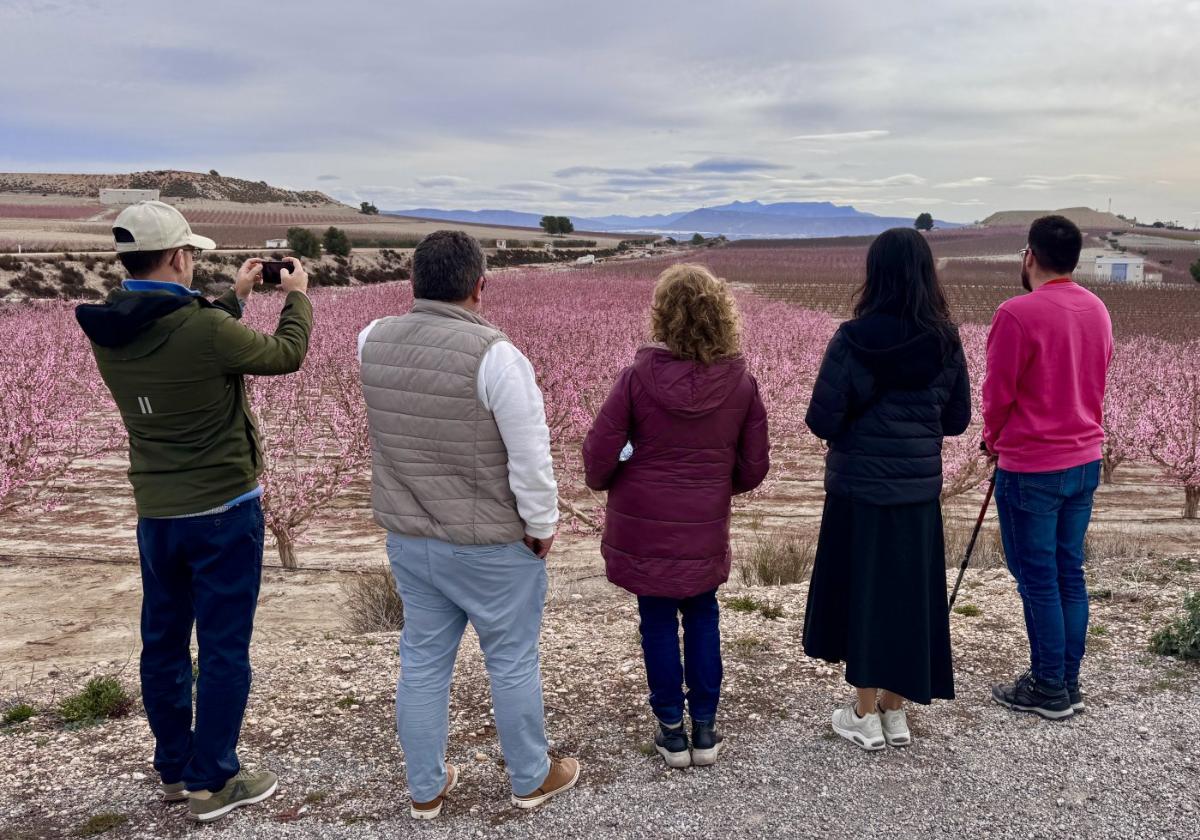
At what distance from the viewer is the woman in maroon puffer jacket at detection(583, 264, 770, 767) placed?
121 inches

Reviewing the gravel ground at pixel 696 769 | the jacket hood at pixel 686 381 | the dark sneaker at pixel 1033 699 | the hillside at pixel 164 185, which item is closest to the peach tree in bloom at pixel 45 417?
the gravel ground at pixel 696 769

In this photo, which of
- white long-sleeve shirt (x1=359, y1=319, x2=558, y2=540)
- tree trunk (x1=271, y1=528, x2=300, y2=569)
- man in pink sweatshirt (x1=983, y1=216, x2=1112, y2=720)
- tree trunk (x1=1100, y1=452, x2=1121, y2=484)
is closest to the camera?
white long-sleeve shirt (x1=359, y1=319, x2=558, y2=540)

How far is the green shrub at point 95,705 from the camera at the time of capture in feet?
13.3

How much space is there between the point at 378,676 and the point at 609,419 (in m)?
2.31

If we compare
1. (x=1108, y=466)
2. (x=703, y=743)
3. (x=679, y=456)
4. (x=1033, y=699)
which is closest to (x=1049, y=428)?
(x=1033, y=699)

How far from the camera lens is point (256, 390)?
11.7 meters

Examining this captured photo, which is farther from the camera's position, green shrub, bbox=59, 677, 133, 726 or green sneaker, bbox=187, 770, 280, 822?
green shrub, bbox=59, 677, 133, 726

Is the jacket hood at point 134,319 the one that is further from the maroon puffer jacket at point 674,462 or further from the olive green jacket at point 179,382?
A: the maroon puffer jacket at point 674,462

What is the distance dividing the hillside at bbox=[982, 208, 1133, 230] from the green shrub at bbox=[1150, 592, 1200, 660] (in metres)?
134

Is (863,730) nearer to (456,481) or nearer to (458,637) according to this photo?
(458,637)

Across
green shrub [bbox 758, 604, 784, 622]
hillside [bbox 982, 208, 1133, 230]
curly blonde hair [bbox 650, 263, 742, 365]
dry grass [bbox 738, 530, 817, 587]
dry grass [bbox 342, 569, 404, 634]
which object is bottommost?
dry grass [bbox 738, 530, 817, 587]

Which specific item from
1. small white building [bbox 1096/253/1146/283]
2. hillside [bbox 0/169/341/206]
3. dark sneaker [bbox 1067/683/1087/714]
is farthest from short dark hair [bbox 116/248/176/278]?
hillside [bbox 0/169/341/206]

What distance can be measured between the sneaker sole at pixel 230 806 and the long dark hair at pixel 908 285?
293cm

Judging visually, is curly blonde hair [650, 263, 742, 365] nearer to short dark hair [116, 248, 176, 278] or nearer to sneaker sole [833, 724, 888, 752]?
short dark hair [116, 248, 176, 278]
